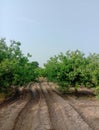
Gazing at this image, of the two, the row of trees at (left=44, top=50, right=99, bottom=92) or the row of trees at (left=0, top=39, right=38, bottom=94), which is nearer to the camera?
the row of trees at (left=0, top=39, right=38, bottom=94)

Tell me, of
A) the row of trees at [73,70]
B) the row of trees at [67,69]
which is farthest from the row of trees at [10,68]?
the row of trees at [73,70]

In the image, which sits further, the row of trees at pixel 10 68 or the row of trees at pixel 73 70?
the row of trees at pixel 73 70

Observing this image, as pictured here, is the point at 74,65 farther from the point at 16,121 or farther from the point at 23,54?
the point at 16,121

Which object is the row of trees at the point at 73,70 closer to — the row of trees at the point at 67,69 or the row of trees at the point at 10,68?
the row of trees at the point at 67,69

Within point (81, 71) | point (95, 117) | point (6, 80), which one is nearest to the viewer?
point (95, 117)

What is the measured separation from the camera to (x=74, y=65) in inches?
1299

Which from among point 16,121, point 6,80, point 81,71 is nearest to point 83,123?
point 16,121

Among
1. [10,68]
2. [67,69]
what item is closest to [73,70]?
[67,69]

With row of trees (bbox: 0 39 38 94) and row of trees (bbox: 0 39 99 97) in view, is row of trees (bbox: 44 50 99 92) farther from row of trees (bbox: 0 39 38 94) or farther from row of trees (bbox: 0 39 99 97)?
row of trees (bbox: 0 39 38 94)

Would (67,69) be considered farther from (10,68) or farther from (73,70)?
(10,68)

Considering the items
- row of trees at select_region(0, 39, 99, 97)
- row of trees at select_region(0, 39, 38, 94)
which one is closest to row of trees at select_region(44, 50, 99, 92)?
row of trees at select_region(0, 39, 99, 97)

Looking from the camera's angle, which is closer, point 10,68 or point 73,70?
point 10,68

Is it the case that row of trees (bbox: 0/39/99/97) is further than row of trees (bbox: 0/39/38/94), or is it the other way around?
row of trees (bbox: 0/39/99/97)

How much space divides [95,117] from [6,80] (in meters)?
12.9
